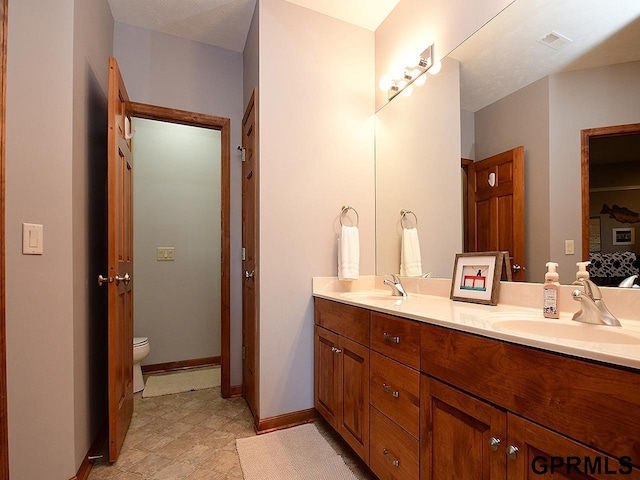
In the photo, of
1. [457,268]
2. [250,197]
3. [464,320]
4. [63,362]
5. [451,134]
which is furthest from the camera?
[250,197]

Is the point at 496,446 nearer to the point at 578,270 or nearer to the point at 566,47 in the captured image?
the point at 578,270

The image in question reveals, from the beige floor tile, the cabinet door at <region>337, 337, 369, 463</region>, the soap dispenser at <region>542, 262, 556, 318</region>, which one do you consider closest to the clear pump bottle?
the soap dispenser at <region>542, 262, 556, 318</region>

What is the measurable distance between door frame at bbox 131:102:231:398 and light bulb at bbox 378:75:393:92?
120 centimetres

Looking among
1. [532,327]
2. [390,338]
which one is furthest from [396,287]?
[532,327]

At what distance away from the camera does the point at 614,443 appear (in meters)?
0.64

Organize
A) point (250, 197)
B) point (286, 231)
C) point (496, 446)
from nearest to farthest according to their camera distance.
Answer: point (496, 446)
point (286, 231)
point (250, 197)

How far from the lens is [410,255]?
1.99 m

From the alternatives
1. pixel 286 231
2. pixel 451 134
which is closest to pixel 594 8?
pixel 451 134

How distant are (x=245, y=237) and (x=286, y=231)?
0.55m

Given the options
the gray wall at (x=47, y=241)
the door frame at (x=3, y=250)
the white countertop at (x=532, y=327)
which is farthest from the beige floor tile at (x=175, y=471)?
the white countertop at (x=532, y=327)

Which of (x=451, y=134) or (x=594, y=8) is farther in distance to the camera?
(x=451, y=134)

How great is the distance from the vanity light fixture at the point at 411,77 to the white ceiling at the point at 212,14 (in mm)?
470

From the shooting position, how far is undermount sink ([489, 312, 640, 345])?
913mm

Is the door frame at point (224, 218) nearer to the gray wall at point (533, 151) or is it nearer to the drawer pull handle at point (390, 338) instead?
the drawer pull handle at point (390, 338)
